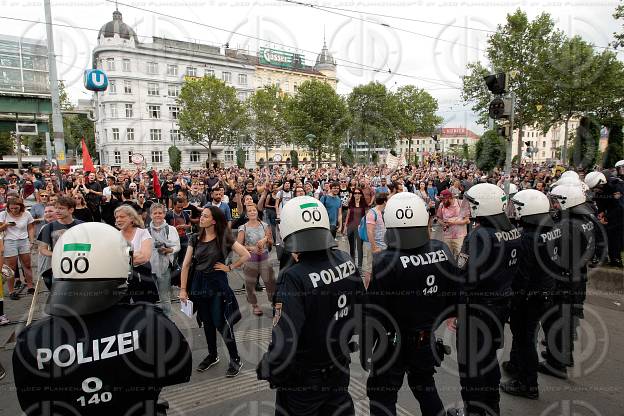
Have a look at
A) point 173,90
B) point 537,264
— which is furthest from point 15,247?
point 173,90

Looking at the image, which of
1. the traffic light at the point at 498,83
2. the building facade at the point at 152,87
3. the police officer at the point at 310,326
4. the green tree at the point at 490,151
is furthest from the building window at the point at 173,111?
the police officer at the point at 310,326

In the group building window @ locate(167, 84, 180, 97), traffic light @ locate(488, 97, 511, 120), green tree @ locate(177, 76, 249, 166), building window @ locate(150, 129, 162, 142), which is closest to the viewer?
traffic light @ locate(488, 97, 511, 120)

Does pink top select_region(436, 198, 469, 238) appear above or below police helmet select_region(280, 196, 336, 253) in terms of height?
below

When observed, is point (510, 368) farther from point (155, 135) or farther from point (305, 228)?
point (155, 135)

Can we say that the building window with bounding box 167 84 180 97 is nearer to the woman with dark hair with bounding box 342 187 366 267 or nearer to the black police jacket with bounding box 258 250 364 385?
the woman with dark hair with bounding box 342 187 366 267

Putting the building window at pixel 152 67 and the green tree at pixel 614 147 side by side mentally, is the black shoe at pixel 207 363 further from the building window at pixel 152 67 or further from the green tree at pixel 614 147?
the building window at pixel 152 67

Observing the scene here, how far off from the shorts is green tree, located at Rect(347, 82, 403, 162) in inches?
2154

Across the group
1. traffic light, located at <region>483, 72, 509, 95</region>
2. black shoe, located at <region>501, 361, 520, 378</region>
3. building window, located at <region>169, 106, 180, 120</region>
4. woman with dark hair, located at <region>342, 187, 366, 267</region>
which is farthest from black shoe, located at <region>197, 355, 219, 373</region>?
building window, located at <region>169, 106, 180, 120</region>

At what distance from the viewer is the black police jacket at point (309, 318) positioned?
90.5 inches

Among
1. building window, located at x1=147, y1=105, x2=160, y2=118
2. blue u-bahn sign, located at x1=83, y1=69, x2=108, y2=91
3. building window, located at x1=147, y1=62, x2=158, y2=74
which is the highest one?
building window, located at x1=147, y1=62, x2=158, y2=74

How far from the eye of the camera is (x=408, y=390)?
3900 mm

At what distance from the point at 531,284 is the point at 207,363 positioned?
3.39 m

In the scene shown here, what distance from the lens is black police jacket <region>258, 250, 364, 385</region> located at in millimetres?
2299

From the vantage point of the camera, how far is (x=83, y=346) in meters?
1.71
